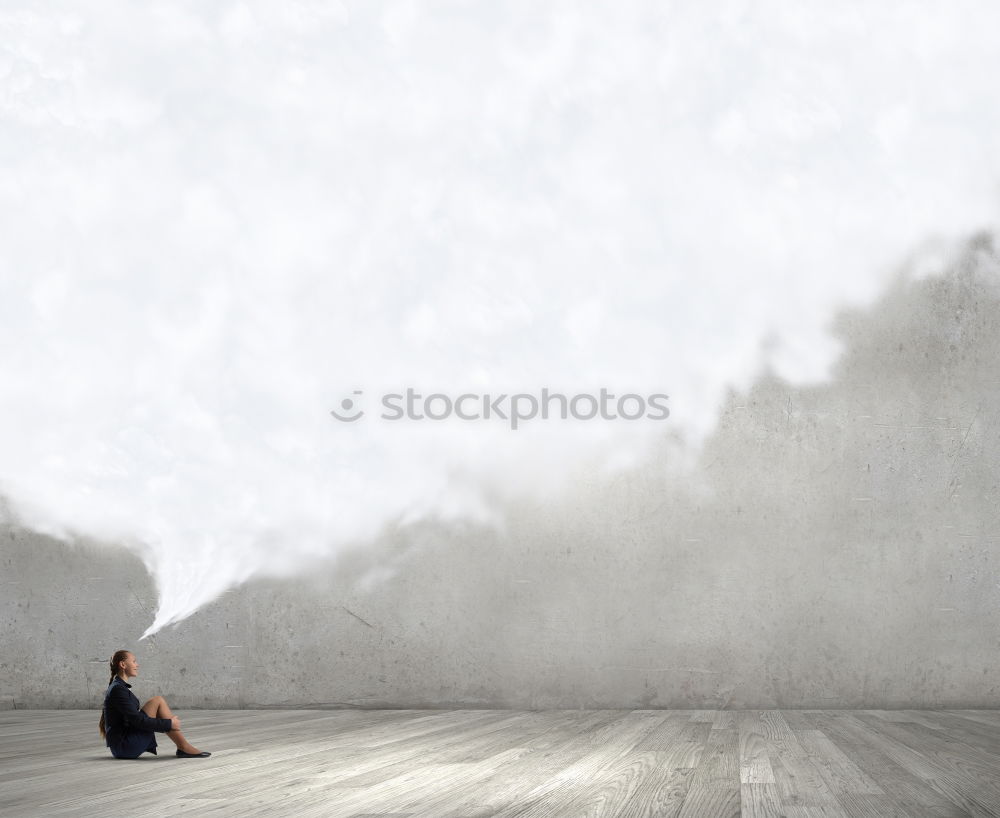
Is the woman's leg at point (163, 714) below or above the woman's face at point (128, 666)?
below

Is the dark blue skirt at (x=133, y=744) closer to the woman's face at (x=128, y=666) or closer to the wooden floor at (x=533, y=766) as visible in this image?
the wooden floor at (x=533, y=766)

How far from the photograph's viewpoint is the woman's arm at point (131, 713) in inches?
159

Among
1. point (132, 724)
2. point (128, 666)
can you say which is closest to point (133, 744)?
point (132, 724)

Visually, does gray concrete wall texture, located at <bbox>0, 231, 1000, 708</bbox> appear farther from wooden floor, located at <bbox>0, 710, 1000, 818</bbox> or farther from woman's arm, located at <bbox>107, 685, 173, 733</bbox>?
woman's arm, located at <bbox>107, 685, 173, 733</bbox>

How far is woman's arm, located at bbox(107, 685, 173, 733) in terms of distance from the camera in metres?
4.04

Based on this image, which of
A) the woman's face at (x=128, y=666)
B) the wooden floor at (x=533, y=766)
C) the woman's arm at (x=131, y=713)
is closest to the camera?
the wooden floor at (x=533, y=766)

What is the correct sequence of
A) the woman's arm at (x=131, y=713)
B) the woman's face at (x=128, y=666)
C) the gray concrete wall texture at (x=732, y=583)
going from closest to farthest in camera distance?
the woman's arm at (x=131, y=713) → the woman's face at (x=128, y=666) → the gray concrete wall texture at (x=732, y=583)

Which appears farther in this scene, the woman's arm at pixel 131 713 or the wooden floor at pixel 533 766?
the woman's arm at pixel 131 713

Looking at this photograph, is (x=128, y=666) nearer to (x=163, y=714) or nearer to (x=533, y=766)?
(x=163, y=714)

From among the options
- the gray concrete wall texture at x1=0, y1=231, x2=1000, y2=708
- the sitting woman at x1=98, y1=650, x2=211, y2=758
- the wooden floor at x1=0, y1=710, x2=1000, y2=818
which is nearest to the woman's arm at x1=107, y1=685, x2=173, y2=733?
the sitting woman at x1=98, y1=650, x2=211, y2=758

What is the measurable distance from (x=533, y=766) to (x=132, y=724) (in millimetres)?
1515

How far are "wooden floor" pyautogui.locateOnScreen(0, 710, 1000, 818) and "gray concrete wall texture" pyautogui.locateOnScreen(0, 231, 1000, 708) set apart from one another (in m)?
0.31

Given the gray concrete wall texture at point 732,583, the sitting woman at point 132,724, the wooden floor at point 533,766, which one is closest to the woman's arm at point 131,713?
the sitting woman at point 132,724

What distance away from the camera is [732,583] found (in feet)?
19.6
